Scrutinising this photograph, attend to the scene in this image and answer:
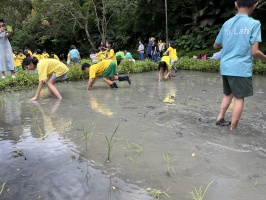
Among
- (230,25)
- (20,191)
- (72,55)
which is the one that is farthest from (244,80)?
(72,55)

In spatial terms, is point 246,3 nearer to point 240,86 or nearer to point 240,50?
point 240,50

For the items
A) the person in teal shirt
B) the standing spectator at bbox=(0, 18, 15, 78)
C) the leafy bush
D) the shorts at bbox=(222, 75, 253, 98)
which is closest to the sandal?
the person in teal shirt

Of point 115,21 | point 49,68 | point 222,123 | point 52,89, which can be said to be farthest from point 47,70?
point 115,21

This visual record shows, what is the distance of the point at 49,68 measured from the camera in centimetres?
740

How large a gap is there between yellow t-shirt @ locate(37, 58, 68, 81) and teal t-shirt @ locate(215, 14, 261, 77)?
170 inches

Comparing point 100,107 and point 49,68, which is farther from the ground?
point 49,68

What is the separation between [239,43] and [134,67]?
9.12 m

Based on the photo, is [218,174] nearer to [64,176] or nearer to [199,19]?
[64,176]

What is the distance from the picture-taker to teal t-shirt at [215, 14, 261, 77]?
12.8 ft

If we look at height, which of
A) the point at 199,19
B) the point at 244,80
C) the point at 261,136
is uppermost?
the point at 199,19

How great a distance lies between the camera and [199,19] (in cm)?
2281

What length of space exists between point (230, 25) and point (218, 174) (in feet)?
7.04

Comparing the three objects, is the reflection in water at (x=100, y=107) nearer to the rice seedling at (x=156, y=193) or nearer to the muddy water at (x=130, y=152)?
the muddy water at (x=130, y=152)

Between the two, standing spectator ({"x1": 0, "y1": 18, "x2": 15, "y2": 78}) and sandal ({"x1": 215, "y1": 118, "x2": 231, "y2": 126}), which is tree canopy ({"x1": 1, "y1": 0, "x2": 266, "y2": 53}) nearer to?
standing spectator ({"x1": 0, "y1": 18, "x2": 15, "y2": 78})
